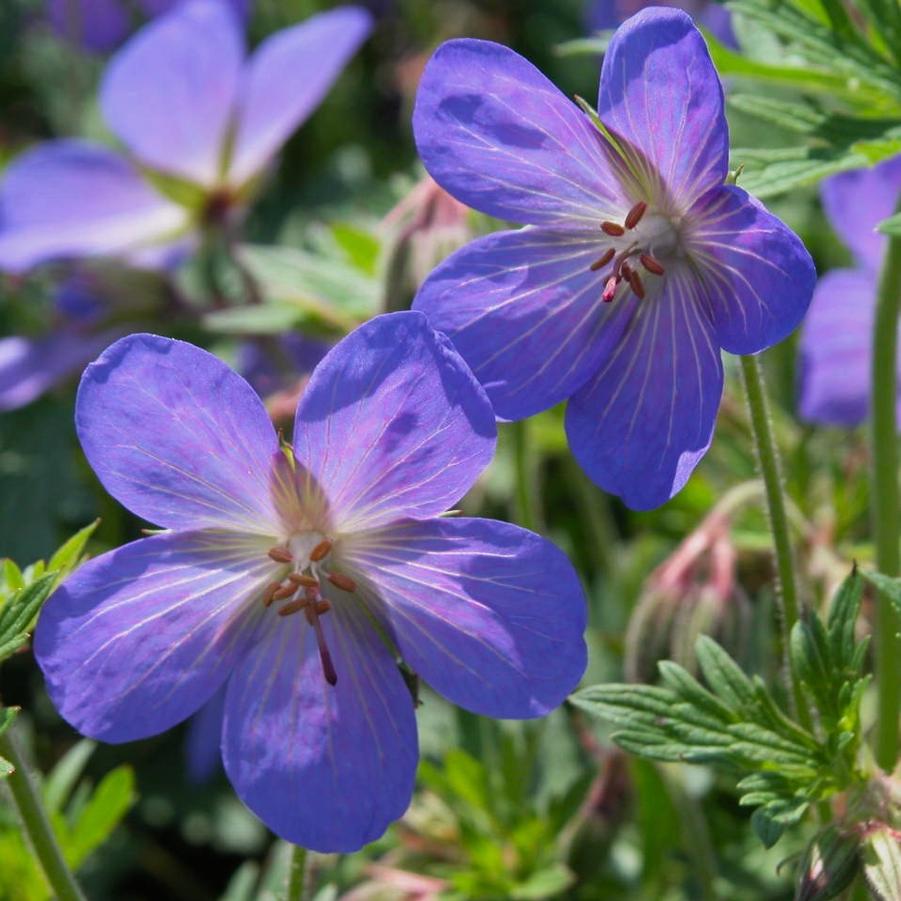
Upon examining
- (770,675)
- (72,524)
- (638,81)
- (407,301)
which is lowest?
(72,524)

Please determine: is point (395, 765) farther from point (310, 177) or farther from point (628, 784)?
point (310, 177)

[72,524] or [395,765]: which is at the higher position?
[395,765]

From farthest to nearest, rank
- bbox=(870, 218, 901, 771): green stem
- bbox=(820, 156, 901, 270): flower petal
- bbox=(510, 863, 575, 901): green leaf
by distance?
bbox=(820, 156, 901, 270): flower petal, bbox=(510, 863, 575, 901): green leaf, bbox=(870, 218, 901, 771): green stem

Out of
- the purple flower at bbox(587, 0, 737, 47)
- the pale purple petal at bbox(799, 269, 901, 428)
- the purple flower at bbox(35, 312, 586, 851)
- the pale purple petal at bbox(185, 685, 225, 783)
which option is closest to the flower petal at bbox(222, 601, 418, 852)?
the purple flower at bbox(35, 312, 586, 851)

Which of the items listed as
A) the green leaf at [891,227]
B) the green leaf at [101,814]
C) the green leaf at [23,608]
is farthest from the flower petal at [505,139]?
the green leaf at [101,814]

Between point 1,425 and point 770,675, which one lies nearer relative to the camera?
point 770,675

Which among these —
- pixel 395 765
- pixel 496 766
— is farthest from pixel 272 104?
pixel 395 765

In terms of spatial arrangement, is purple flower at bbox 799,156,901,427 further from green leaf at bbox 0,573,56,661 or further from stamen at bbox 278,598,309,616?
green leaf at bbox 0,573,56,661
